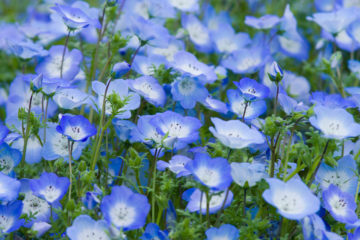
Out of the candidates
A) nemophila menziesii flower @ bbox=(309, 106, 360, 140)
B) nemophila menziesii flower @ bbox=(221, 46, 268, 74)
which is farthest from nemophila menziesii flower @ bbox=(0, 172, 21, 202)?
nemophila menziesii flower @ bbox=(221, 46, 268, 74)

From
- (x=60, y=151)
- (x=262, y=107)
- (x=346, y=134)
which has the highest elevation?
(x=346, y=134)

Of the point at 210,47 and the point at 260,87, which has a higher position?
the point at 260,87

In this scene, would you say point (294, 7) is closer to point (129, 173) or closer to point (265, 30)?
point (265, 30)

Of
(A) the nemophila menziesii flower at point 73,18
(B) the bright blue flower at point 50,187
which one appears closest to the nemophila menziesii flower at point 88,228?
(B) the bright blue flower at point 50,187

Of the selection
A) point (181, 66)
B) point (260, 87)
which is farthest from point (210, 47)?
point (260, 87)

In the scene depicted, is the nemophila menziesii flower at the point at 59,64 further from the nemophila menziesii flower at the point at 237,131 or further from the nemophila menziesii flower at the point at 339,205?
the nemophila menziesii flower at the point at 339,205

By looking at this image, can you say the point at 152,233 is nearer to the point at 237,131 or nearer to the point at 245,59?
the point at 237,131
